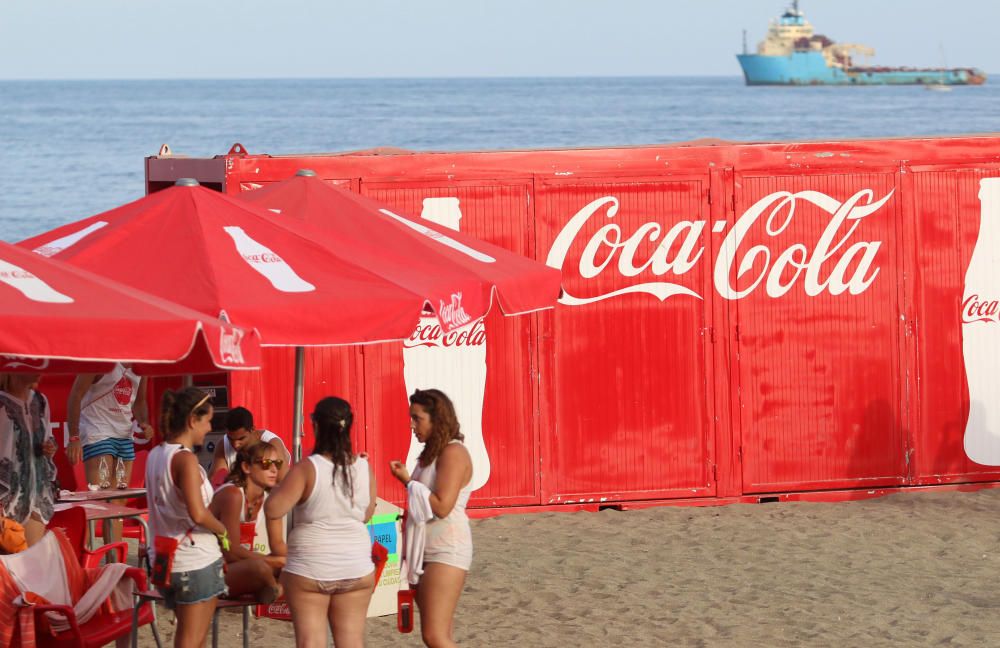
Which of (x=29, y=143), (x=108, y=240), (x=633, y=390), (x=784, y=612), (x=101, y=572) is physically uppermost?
(x=29, y=143)

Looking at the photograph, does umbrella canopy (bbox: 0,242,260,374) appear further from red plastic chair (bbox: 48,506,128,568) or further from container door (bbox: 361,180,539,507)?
container door (bbox: 361,180,539,507)

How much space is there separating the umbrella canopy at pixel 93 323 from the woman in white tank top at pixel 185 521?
70cm

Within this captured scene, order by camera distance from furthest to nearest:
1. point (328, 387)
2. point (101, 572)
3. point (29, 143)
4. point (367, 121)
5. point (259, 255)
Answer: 1. point (367, 121)
2. point (29, 143)
3. point (328, 387)
4. point (101, 572)
5. point (259, 255)

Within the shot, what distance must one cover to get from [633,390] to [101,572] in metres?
4.64

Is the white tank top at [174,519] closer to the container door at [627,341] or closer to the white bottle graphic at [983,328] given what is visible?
the container door at [627,341]

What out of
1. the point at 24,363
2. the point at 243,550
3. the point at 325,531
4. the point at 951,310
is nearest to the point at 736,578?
the point at 951,310

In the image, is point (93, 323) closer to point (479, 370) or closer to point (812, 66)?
point (479, 370)

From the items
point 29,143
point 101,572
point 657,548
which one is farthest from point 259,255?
point 29,143

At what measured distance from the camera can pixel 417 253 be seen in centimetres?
659

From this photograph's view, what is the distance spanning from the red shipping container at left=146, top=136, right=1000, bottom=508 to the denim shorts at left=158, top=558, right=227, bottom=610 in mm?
4099

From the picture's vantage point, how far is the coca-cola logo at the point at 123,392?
907 cm

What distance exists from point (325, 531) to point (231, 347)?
957 mm

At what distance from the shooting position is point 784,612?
25.4 feet

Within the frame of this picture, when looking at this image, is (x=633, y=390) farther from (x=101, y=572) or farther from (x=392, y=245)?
(x=101, y=572)
